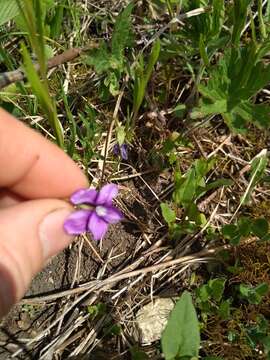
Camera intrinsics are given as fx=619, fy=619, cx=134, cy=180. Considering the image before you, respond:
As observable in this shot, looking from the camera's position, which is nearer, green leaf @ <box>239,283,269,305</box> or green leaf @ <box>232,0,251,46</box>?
green leaf @ <box>239,283,269,305</box>

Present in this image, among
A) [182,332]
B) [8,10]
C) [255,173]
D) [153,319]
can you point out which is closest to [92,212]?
[182,332]

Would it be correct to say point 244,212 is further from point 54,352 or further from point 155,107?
point 54,352

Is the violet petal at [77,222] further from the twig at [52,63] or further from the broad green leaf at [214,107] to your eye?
the twig at [52,63]

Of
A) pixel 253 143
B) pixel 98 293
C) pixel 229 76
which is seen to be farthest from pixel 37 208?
pixel 253 143

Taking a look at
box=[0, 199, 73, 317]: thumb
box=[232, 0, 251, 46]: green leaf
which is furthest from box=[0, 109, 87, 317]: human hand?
box=[232, 0, 251, 46]: green leaf

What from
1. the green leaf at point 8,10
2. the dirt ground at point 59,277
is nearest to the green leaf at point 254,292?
the dirt ground at point 59,277

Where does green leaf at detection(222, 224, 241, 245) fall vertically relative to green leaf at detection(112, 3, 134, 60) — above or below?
below

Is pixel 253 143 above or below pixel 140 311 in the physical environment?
above

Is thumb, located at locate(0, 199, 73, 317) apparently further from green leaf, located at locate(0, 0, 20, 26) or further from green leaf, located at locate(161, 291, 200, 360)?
green leaf, located at locate(0, 0, 20, 26)
